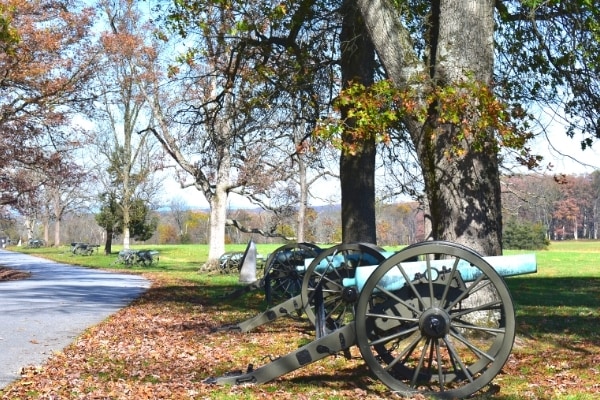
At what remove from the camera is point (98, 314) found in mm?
12750

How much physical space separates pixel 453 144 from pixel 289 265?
4.92 metres

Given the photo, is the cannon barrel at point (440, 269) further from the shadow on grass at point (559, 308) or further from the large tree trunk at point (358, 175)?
the large tree trunk at point (358, 175)

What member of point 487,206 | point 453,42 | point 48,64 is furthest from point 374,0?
point 48,64

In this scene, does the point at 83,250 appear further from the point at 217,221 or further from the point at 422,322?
the point at 422,322

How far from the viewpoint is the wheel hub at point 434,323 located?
18.7 feet

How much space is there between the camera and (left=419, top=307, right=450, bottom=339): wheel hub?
570 cm

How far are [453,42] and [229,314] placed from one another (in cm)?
624

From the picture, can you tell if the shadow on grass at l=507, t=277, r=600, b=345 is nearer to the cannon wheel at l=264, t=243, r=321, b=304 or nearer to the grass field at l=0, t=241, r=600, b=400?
the grass field at l=0, t=241, r=600, b=400

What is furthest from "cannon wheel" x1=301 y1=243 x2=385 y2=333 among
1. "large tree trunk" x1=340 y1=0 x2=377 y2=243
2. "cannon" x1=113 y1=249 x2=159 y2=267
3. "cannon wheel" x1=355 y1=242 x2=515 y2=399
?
"cannon" x1=113 y1=249 x2=159 y2=267

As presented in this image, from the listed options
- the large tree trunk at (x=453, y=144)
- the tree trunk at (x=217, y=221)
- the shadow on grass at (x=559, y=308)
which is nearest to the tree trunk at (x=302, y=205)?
the tree trunk at (x=217, y=221)

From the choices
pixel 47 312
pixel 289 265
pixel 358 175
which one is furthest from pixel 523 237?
pixel 47 312

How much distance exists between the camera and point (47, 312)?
1293cm

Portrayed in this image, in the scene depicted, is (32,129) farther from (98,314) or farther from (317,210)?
(317,210)

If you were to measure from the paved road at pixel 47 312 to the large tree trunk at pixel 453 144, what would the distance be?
4654 millimetres
